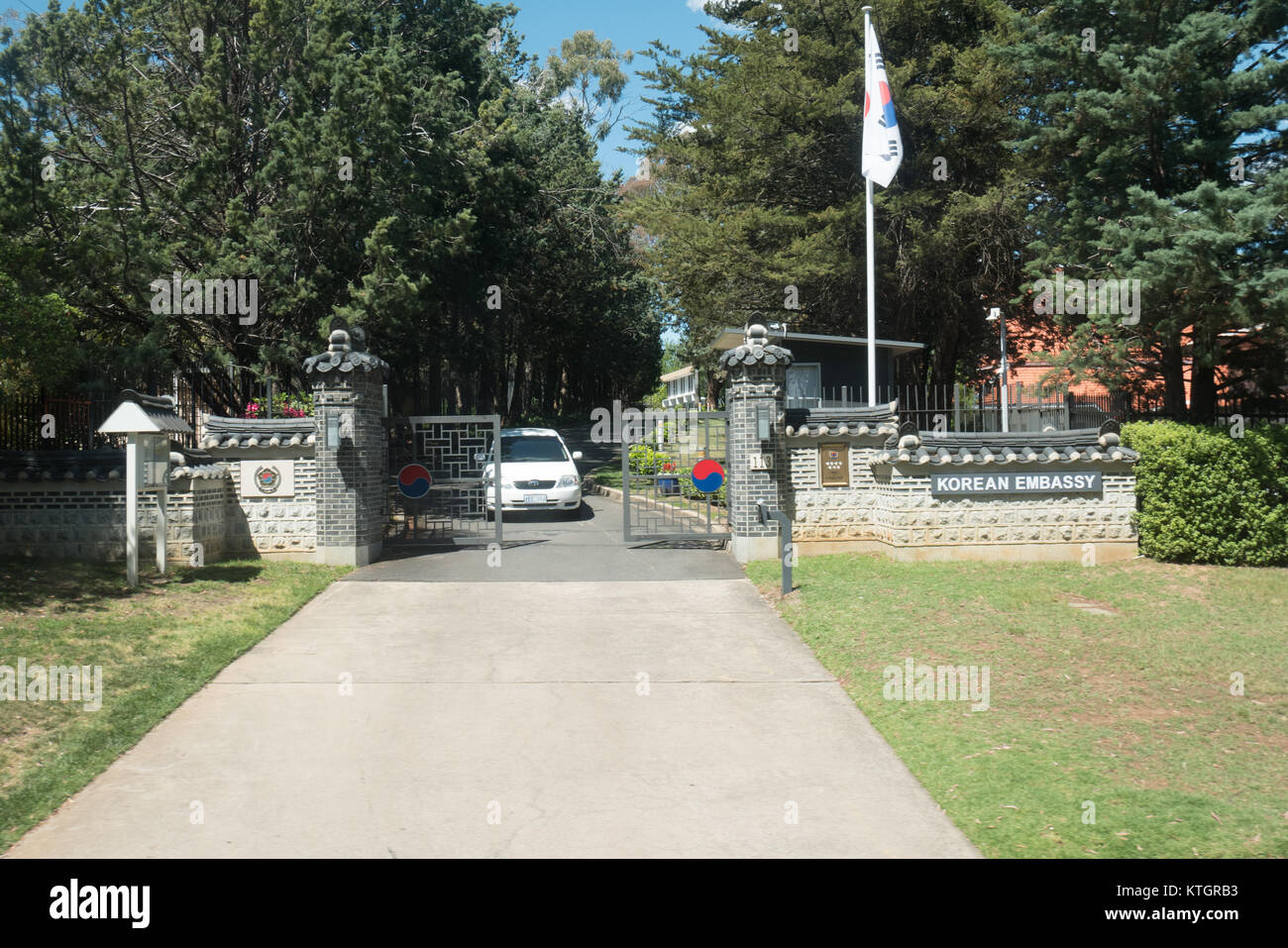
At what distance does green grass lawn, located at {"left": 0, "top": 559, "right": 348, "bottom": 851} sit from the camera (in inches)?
245

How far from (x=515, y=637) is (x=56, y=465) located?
274 inches

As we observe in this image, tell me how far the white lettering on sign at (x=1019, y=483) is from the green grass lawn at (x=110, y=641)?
27.0ft

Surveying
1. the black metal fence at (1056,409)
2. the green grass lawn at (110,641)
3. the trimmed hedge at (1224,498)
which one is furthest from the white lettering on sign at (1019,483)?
the green grass lawn at (110,641)

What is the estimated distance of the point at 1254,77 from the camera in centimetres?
1490

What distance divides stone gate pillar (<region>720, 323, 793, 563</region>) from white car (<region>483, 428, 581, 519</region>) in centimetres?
462

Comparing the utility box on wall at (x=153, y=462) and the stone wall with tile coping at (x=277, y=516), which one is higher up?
the utility box on wall at (x=153, y=462)

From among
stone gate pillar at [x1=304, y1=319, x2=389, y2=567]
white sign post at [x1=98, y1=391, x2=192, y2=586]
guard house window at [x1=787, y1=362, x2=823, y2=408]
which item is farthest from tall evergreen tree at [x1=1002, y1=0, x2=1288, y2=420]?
white sign post at [x1=98, y1=391, x2=192, y2=586]


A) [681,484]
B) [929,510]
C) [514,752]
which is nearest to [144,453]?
[514,752]

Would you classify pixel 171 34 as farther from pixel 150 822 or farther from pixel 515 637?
pixel 150 822

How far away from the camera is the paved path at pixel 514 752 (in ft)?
17.3

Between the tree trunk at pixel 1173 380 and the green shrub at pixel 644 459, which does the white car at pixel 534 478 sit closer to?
the green shrub at pixel 644 459

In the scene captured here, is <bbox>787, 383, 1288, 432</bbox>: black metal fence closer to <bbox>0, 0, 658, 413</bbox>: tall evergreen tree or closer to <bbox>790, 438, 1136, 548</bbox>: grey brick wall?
<bbox>790, 438, 1136, 548</bbox>: grey brick wall

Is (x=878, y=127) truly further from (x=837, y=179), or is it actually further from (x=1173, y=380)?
(x=837, y=179)

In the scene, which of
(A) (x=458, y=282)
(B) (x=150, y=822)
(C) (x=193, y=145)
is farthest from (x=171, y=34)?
(B) (x=150, y=822)
